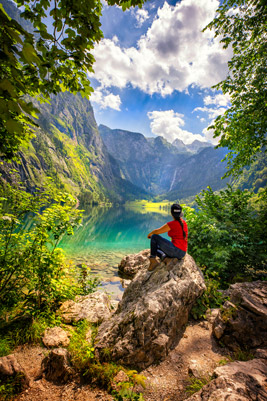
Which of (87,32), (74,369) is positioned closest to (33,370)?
(74,369)

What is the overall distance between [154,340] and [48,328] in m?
3.23

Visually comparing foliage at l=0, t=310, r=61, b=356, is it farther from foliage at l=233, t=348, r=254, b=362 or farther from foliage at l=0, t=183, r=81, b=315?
foliage at l=233, t=348, r=254, b=362

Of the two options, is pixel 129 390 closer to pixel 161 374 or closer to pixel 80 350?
pixel 161 374

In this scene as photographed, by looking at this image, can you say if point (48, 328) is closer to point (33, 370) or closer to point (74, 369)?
point (33, 370)

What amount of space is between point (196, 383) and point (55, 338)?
12.2 ft

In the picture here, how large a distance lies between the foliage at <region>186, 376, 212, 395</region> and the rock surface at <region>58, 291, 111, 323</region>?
3.82m

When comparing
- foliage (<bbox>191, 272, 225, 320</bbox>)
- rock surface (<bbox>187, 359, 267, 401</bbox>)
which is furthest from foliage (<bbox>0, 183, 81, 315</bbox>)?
foliage (<bbox>191, 272, 225, 320</bbox>)

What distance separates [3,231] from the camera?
531 centimetres

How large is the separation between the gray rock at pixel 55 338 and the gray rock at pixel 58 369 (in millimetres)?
776

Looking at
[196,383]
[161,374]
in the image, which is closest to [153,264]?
[161,374]

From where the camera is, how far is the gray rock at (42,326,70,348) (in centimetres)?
459

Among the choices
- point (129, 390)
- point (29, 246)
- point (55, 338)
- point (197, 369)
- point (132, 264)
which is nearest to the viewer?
point (129, 390)

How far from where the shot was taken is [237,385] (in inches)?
94.0

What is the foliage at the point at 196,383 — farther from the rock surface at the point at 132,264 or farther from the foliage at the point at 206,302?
the rock surface at the point at 132,264
